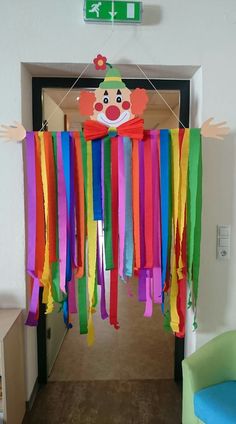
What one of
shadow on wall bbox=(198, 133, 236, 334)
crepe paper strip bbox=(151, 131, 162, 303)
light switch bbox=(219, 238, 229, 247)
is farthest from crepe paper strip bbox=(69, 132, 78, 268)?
light switch bbox=(219, 238, 229, 247)

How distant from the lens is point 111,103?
4.87 feet

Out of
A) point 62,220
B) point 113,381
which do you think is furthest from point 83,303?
point 113,381

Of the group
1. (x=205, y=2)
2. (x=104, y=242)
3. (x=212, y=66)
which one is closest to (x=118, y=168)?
(x=104, y=242)

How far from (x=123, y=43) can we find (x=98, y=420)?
219cm

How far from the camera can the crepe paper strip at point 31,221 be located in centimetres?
153

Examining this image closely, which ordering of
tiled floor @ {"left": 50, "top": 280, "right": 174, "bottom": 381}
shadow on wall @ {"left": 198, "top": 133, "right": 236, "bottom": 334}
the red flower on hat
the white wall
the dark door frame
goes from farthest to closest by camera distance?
tiled floor @ {"left": 50, "top": 280, "right": 174, "bottom": 381}, the dark door frame, shadow on wall @ {"left": 198, "top": 133, "right": 236, "bottom": 334}, the white wall, the red flower on hat

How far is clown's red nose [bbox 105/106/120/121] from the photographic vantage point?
1483 mm

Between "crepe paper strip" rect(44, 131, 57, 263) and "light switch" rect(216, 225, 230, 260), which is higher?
"crepe paper strip" rect(44, 131, 57, 263)

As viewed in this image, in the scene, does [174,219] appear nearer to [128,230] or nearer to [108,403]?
[128,230]

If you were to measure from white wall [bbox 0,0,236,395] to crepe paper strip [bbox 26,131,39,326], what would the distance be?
0.43 feet

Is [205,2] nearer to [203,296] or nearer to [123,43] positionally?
[123,43]

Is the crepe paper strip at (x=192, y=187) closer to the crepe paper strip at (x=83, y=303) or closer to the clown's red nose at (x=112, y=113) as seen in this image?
the clown's red nose at (x=112, y=113)

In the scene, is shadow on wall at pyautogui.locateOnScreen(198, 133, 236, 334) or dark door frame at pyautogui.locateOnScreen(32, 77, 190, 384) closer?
shadow on wall at pyautogui.locateOnScreen(198, 133, 236, 334)

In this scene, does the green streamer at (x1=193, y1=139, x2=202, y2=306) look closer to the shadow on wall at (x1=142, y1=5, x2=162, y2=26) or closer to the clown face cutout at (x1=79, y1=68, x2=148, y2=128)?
the clown face cutout at (x1=79, y1=68, x2=148, y2=128)
